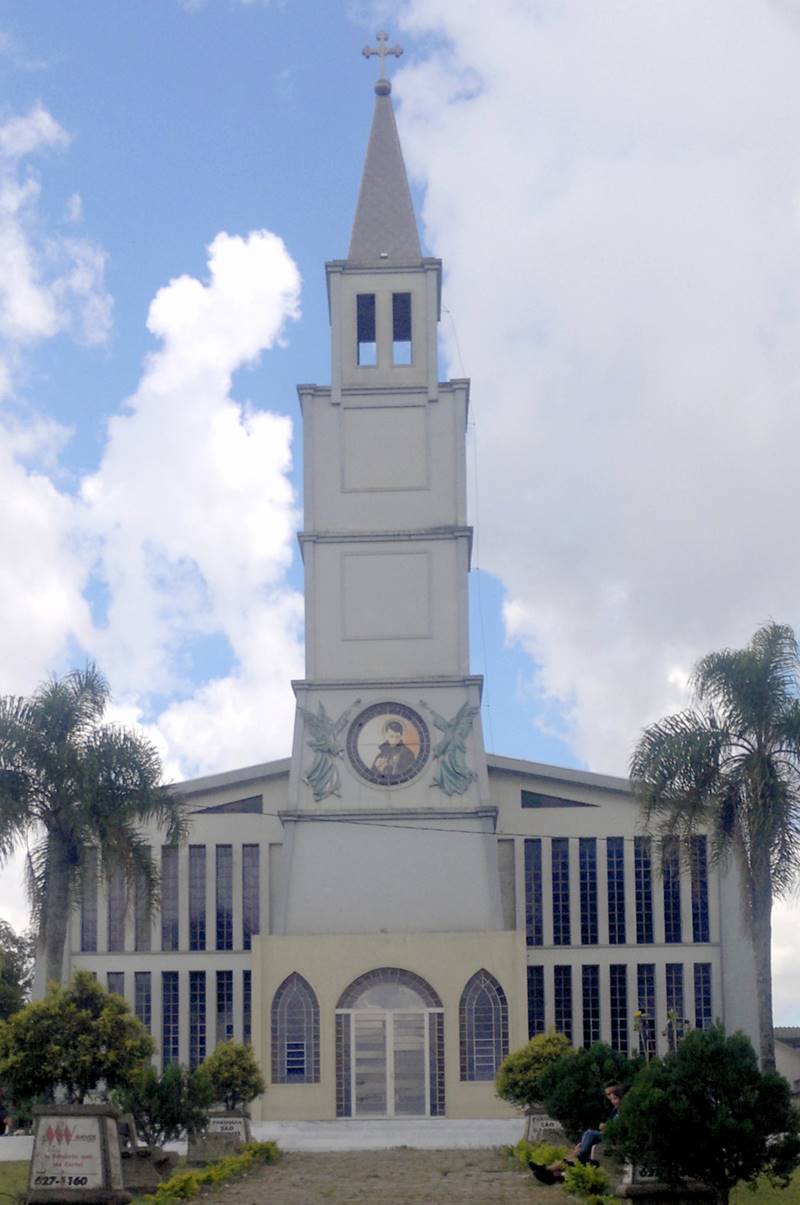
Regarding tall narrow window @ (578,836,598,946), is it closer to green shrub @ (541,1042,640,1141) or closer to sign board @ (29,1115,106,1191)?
green shrub @ (541,1042,640,1141)

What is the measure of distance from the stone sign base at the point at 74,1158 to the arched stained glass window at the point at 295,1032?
728 inches

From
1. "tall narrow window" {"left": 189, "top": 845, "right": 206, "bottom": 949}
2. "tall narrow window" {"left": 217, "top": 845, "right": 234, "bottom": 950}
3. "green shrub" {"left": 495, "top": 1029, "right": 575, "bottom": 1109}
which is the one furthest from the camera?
"tall narrow window" {"left": 189, "top": 845, "right": 206, "bottom": 949}

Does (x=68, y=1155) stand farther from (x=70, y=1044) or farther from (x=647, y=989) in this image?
(x=647, y=989)

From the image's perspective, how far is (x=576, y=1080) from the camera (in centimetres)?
2491

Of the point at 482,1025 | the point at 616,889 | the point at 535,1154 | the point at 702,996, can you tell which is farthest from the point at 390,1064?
the point at 535,1154

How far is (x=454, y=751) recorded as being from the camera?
41.1 meters

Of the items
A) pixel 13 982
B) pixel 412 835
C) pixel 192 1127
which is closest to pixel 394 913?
pixel 412 835

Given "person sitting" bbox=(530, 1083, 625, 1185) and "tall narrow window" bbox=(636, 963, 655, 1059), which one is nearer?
"person sitting" bbox=(530, 1083, 625, 1185)

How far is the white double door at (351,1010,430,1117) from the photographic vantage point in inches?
1523

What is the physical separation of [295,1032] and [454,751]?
700cm

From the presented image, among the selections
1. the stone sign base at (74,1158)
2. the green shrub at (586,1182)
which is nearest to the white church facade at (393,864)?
the green shrub at (586,1182)

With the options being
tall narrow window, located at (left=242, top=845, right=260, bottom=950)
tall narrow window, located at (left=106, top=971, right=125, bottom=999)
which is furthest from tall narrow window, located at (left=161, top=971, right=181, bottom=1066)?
tall narrow window, located at (left=242, top=845, right=260, bottom=950)

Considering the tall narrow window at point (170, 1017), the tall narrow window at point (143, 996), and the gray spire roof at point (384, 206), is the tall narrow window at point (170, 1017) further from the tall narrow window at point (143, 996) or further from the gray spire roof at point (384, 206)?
the gray spire roof at point (384, 206)

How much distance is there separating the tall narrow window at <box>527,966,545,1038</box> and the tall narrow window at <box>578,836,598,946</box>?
1351mm
